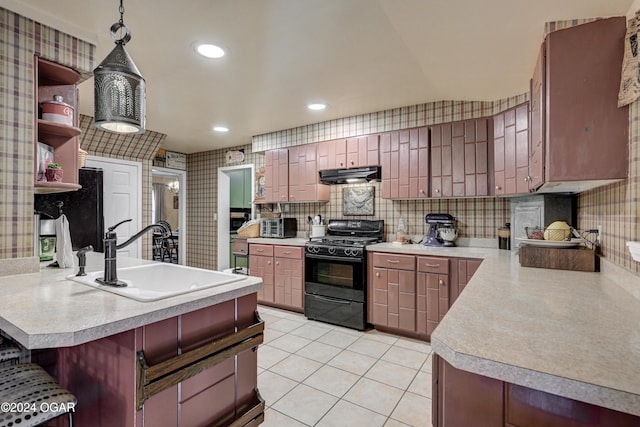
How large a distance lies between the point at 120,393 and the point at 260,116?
3.17 metres

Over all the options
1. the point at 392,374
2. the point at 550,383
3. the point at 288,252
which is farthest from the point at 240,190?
the point at 550,383

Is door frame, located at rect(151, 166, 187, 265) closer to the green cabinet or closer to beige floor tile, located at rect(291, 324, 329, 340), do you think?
the green cabinet

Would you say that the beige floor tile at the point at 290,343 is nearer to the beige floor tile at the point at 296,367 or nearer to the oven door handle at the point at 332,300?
the beige floor tile at the point at 296,367

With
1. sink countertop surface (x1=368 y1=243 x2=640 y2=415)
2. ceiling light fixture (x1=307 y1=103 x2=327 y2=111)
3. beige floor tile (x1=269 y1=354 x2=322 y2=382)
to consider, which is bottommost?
beige floor tile (x1=269 y1=354 x2=322 y2=382)

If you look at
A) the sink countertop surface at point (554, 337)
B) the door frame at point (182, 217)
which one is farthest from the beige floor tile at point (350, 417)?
the door frame at point (182, 217)

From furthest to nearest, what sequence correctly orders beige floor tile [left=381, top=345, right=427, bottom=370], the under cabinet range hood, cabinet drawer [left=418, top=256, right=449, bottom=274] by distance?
the under cabinet range hood
cabinet drawer [left=418, top=256, right=449, bottom=274]
beige floor tile [left=381, top=345, right=427, bottom=370]

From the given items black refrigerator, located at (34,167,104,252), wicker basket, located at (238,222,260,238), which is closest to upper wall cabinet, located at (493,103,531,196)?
wicker basket, located at (238,222,260,238)

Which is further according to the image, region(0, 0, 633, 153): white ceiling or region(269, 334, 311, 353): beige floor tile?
region(269, 334, 311, 353): beige floor tile

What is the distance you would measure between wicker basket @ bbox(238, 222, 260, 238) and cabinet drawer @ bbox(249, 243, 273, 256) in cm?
29

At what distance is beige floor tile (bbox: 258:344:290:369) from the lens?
2.59 meters

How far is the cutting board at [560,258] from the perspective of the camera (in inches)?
70.7

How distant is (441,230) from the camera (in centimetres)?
328

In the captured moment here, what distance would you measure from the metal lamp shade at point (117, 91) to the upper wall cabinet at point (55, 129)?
802 millimetres

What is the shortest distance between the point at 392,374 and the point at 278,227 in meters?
2.38
